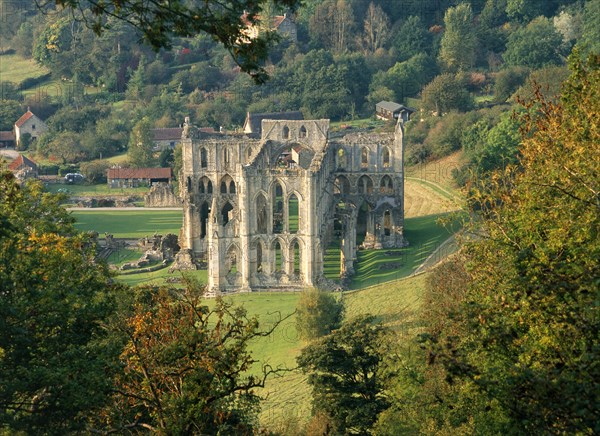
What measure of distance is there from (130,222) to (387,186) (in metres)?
19.0

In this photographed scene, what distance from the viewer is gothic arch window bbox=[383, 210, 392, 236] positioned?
69550 millimetres

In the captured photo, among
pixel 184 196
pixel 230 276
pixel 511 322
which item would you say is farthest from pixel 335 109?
pixel 511 322

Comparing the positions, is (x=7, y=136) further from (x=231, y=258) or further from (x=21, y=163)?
(x=231, y=258)

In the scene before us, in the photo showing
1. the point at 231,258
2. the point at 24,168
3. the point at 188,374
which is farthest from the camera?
the point at 24,168

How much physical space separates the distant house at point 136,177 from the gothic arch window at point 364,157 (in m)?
25.7

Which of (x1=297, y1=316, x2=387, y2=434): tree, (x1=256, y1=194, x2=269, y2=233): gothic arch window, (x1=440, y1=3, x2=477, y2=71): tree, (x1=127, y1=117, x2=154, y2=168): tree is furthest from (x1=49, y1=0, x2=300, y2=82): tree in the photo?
(x1=440, y1=3, x2=477, y2=71): tree

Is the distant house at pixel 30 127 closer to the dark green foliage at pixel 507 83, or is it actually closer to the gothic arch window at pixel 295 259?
the dark green foliage at pixel 507 83

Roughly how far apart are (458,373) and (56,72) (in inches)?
4460

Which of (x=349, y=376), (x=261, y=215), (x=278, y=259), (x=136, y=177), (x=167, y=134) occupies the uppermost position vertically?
(x=167, y=134)

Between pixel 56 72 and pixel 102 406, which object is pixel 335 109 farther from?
pixel 102 406

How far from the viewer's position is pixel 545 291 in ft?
65.5

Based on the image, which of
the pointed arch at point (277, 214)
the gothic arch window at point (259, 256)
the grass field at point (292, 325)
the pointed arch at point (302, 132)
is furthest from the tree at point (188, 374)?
the pointed arch at point (302, 132)

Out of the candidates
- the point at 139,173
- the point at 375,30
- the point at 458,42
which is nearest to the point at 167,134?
the point at 139,173

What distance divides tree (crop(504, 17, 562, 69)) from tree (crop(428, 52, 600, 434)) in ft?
263
